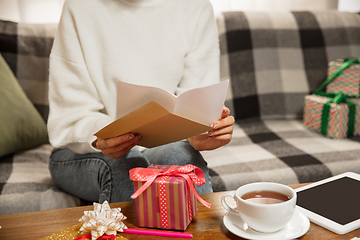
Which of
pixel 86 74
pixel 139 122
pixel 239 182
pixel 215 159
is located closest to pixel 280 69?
pixel 215 159

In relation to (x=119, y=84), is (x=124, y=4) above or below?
above

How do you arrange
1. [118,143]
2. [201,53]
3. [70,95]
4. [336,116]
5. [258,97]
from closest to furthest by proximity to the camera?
[118,143] → [70,95] → [201,53] → [336,116] → [258,97]

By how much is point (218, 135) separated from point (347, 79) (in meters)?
1.01

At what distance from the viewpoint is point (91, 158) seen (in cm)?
88

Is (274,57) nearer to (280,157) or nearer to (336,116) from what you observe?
(336,116)

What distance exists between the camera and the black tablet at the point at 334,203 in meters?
0.53

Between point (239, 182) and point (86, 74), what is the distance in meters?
0.62

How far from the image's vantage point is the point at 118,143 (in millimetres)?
711

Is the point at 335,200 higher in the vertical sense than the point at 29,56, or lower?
lower

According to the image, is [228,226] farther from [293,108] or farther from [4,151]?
[293,108]

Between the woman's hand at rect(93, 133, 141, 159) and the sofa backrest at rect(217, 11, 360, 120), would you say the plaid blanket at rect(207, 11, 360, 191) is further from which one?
the woman's hand at rect(93, 133, 141, 159)

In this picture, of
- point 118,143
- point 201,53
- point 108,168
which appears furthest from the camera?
point 201,53

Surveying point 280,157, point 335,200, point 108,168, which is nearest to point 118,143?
point 108,168

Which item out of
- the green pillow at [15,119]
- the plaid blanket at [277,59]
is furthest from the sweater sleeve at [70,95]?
the plaid blanket at [277,59]
